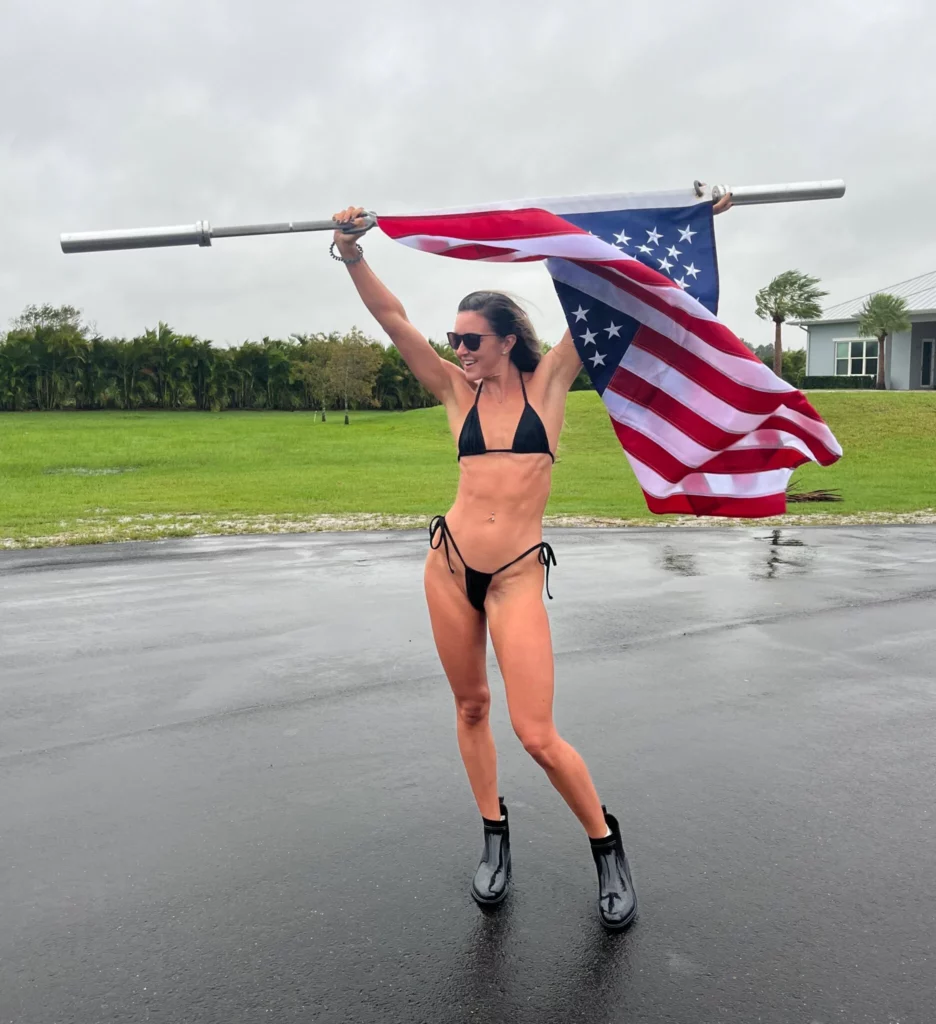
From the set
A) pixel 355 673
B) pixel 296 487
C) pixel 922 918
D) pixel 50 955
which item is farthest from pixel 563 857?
pixel 296 487

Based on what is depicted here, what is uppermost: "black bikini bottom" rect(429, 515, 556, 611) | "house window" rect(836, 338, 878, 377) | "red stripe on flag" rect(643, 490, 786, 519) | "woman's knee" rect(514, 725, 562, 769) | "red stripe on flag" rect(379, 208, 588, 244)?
"house window" rect(836, 338, 878, 377)

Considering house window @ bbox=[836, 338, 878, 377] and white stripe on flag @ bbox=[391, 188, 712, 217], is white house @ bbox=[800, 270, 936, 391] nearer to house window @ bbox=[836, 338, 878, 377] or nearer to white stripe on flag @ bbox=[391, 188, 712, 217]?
house window @ bbox=[836, 338, 878, 377]

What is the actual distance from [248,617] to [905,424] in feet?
103

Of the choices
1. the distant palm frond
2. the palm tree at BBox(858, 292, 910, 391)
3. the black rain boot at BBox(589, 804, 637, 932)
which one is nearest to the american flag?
the black rain boot at BBox(589, 804, 637, 932)

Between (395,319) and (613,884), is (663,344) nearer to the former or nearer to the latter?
(395,319)

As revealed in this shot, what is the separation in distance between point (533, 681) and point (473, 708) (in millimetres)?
378

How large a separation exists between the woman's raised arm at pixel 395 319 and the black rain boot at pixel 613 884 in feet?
5.72

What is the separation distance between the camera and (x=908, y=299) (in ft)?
164

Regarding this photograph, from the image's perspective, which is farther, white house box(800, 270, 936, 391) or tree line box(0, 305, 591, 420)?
tree line box(0, 305, 591, 420)

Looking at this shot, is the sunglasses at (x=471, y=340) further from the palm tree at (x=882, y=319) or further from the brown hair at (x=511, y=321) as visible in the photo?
the palm tree at (x=882, y=319)

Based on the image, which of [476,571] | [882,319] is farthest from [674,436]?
[882,319]

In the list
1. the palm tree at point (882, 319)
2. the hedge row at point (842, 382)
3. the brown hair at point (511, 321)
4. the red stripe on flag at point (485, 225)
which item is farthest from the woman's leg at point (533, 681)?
the hedge row at point (842, 382)

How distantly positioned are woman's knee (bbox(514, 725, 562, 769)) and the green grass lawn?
1183cm

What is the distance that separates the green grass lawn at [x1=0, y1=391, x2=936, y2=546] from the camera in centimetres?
1734
